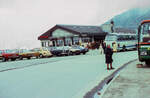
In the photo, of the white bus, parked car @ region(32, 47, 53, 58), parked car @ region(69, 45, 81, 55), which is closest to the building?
the white bus

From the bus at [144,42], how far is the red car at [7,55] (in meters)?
23.2

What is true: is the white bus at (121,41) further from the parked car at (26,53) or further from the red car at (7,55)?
the red car at (7,55)

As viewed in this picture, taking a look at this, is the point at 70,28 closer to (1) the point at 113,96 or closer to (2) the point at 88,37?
(2) the point at 88,37

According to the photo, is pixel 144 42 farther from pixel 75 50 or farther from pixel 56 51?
pixel 56 51

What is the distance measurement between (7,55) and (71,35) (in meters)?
26.5

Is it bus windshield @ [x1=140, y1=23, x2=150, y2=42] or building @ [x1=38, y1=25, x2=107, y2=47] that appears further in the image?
building @ [x1=38, y1=25, x2=107, y2=47]

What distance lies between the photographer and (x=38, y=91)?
8.05 meters

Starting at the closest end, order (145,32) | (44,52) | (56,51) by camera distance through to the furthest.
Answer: (145,32) < (44,52) < (56,51)

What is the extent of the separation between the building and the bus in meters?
40.8

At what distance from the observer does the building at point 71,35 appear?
188ft

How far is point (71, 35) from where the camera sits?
58.3 meters

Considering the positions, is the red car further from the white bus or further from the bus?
the bus

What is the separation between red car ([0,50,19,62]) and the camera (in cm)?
3353

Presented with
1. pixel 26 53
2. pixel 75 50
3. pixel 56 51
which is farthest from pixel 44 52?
pixel 75 50
